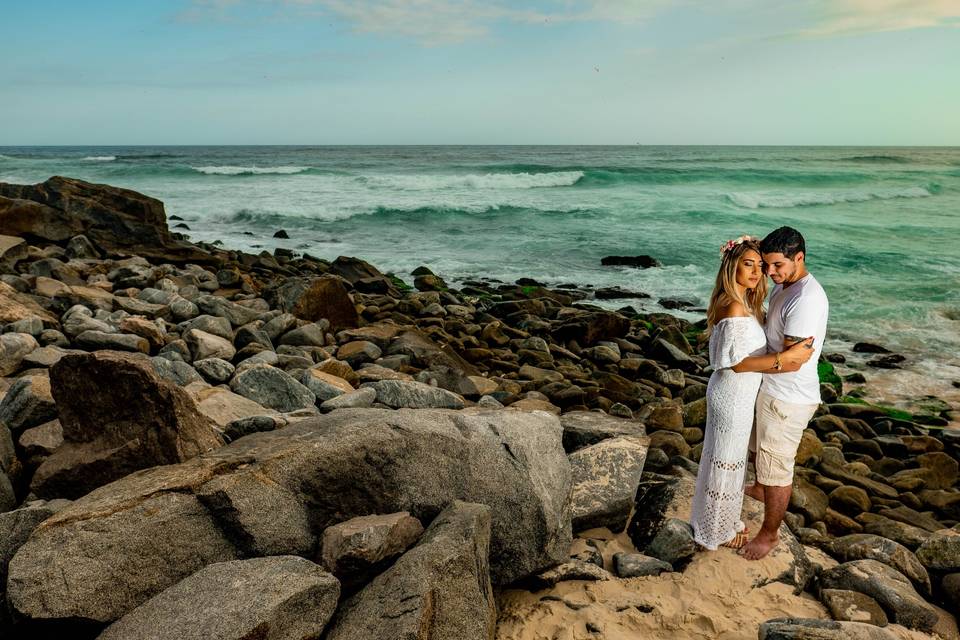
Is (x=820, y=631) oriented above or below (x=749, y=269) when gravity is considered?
→ below

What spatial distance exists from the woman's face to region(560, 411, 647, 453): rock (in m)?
1.48

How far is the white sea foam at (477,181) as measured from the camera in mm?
36656

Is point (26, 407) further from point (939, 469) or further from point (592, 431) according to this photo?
point (939, 469)

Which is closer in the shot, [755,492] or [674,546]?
[674,546]

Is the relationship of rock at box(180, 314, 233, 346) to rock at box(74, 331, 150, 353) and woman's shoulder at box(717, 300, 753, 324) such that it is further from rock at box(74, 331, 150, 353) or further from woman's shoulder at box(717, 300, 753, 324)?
woman's shoulder at box(717, 300, 753, 324)

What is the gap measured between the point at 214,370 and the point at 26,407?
5.53 ft

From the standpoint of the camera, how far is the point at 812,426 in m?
7.61

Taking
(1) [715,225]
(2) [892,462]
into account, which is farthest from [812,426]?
(1) [715,225]

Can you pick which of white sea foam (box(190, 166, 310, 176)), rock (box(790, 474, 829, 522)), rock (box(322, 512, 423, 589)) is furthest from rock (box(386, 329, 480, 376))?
white sea foam (box(190, 166, 310, 176))

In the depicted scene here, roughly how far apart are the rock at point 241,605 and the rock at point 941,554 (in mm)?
3808

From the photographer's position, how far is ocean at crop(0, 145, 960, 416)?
13.2 metres

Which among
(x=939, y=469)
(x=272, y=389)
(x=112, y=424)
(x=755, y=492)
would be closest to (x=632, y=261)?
(x=939, y=469)

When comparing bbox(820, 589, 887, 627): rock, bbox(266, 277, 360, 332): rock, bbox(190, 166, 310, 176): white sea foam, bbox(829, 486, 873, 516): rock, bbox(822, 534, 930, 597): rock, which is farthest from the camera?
bbox(190, 166, 310, 176): white sea foam

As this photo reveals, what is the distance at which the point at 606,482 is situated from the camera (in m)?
4.43
